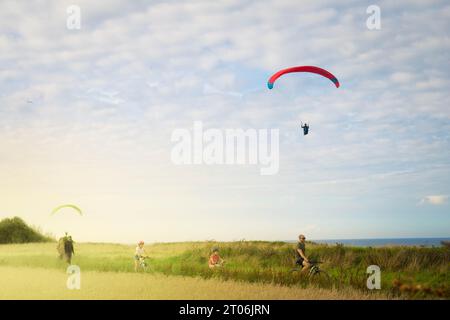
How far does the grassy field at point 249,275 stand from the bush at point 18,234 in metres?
24.1

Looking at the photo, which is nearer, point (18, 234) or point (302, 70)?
point (302, 70)

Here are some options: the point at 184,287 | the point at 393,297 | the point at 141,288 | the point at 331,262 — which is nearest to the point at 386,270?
the point at 331,262

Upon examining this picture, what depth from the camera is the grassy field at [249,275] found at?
16.6m

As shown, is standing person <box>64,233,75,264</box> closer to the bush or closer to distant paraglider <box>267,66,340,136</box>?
distant paraglider <box>267,66,340,136</box>

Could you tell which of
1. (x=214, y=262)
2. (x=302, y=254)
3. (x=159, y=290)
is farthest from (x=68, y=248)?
(x=302, y=254)

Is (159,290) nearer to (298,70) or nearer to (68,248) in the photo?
(298,70)

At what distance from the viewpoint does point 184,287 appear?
1762 cm

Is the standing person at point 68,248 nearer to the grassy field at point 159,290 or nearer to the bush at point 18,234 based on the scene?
the grassy field at point 159,290

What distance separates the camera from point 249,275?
834 inches

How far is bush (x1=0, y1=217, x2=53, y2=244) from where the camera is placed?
173ft

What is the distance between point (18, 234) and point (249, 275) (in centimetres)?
3902

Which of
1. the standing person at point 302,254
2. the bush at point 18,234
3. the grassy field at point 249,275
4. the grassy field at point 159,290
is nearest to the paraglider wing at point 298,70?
the standing person at point 302,254
